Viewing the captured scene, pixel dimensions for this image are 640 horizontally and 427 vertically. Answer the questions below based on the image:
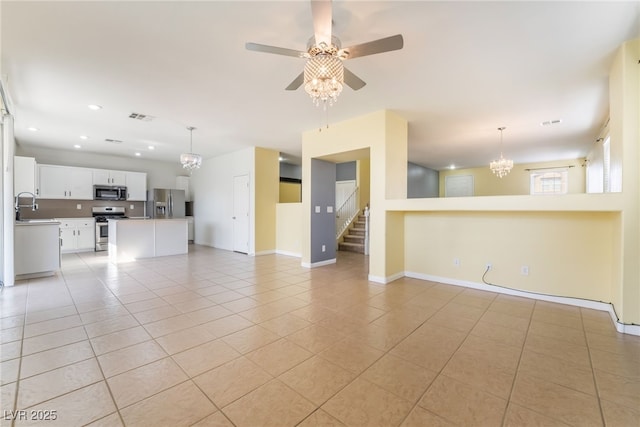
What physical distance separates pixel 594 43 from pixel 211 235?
8.91 meters

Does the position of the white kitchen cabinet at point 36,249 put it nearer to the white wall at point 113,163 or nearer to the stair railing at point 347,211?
the white wall at point 113,163

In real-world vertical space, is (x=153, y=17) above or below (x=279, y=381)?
above

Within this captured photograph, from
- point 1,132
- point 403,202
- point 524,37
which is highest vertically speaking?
point 524,37

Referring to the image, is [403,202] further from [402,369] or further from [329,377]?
[329,377]

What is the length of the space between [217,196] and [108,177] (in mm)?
3149

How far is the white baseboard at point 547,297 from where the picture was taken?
8.62 ft

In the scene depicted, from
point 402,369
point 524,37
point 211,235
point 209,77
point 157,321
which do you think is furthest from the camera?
point 211,235

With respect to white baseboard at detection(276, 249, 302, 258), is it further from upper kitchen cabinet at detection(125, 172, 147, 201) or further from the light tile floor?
upper kitchen cabinet at detection(125, 172, 147, 201)

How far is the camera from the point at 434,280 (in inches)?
177

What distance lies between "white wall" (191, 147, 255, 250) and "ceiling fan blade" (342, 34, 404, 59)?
5.26 metres

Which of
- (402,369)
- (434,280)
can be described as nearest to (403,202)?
(434,280)

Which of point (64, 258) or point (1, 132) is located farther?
point (64, 258)

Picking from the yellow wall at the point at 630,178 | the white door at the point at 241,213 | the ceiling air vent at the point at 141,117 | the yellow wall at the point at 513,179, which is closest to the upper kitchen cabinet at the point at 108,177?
the white door at the point at 241,213

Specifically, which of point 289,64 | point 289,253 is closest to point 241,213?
point 289,253
